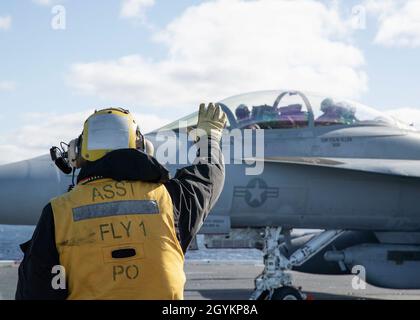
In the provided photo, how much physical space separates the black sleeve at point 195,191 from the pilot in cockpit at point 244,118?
5.98 meters

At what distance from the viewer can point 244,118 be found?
9.33m

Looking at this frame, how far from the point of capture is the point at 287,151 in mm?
9070

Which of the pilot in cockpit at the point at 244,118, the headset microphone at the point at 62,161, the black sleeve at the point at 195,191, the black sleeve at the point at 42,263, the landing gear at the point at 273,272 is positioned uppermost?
the pilot in cockpit at the point at 244,118

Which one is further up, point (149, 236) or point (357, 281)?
point (149, 236)

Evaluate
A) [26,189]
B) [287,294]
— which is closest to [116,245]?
[26,189]

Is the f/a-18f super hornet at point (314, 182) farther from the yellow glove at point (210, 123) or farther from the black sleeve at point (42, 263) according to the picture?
the black sleeve at point (42, 263)

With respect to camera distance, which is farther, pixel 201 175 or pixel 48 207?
pixel 201 175

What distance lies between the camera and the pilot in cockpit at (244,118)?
9.23m

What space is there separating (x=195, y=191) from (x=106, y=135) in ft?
1.60

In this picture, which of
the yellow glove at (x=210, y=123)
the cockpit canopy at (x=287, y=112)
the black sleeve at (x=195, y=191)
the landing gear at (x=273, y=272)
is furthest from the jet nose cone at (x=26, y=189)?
the black sleeve at (x=195, y=191)
